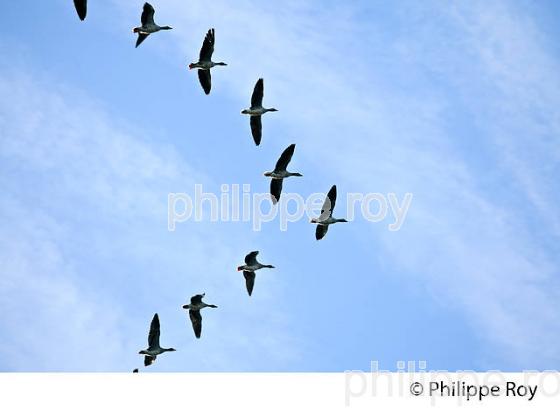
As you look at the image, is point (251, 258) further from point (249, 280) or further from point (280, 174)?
point (280, 174)

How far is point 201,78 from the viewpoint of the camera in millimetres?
46969

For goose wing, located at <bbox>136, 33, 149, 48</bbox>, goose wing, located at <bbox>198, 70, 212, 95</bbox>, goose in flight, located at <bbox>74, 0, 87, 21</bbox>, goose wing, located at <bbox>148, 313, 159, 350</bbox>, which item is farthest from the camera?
goose wing, located at <bbox>198, 70, 212, 95</bbox>

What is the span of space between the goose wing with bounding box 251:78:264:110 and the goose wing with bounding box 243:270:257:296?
6.90 metres

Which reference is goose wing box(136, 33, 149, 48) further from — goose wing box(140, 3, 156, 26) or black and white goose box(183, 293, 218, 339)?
black and white goose box(183, 293, 218, 339)

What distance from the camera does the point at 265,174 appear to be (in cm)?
4800

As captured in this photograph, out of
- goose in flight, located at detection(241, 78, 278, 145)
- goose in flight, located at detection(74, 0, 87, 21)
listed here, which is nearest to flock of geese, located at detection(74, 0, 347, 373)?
goose in flight, located at detection(241, 78, 278, 145)

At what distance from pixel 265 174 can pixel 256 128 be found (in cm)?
195

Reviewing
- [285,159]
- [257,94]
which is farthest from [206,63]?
[285,159]

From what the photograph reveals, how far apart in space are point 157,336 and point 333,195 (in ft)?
31.4

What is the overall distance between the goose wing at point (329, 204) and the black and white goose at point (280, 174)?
1521 millimetres

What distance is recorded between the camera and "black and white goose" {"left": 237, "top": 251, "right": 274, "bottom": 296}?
A: 48.0 metres

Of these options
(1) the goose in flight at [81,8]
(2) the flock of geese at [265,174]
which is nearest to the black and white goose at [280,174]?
(2) the flock of geese at [265,174]
